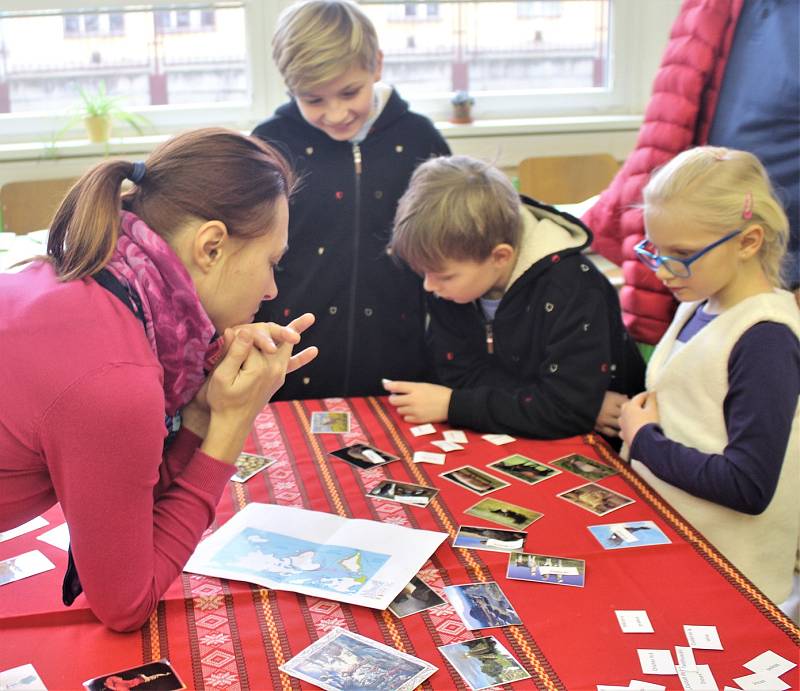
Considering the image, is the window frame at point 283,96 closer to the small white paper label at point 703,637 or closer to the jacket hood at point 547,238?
the jacket hood at point 547,238

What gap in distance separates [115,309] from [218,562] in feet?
1.46

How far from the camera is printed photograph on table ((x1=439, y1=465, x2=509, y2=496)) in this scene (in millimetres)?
1632

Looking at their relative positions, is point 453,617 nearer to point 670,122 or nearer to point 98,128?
point 670,122

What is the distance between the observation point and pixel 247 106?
3861 mm

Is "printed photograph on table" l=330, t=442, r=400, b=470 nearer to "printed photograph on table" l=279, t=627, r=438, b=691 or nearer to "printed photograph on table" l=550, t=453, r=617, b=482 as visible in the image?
"printed photograph on table" l=550, t=453, r=617, b=482

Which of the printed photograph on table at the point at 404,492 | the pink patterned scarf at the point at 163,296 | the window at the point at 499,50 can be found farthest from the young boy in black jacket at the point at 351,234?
the window at the point at 499,50

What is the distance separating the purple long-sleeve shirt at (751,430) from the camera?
162cm

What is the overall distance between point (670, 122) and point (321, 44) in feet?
3.46

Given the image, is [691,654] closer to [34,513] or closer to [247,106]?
[34,513]

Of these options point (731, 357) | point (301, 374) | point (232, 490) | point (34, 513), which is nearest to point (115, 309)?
point (34, 513)

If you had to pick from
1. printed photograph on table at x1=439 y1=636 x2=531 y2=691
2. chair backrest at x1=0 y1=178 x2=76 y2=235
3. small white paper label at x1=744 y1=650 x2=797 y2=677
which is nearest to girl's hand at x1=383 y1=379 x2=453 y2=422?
printed photograph on table at x1=439 y1=636 x2=531 y2=691

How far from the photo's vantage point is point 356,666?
1141mm

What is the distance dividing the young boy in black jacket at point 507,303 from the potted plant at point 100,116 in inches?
76.9

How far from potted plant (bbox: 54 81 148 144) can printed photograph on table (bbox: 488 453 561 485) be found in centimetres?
247
